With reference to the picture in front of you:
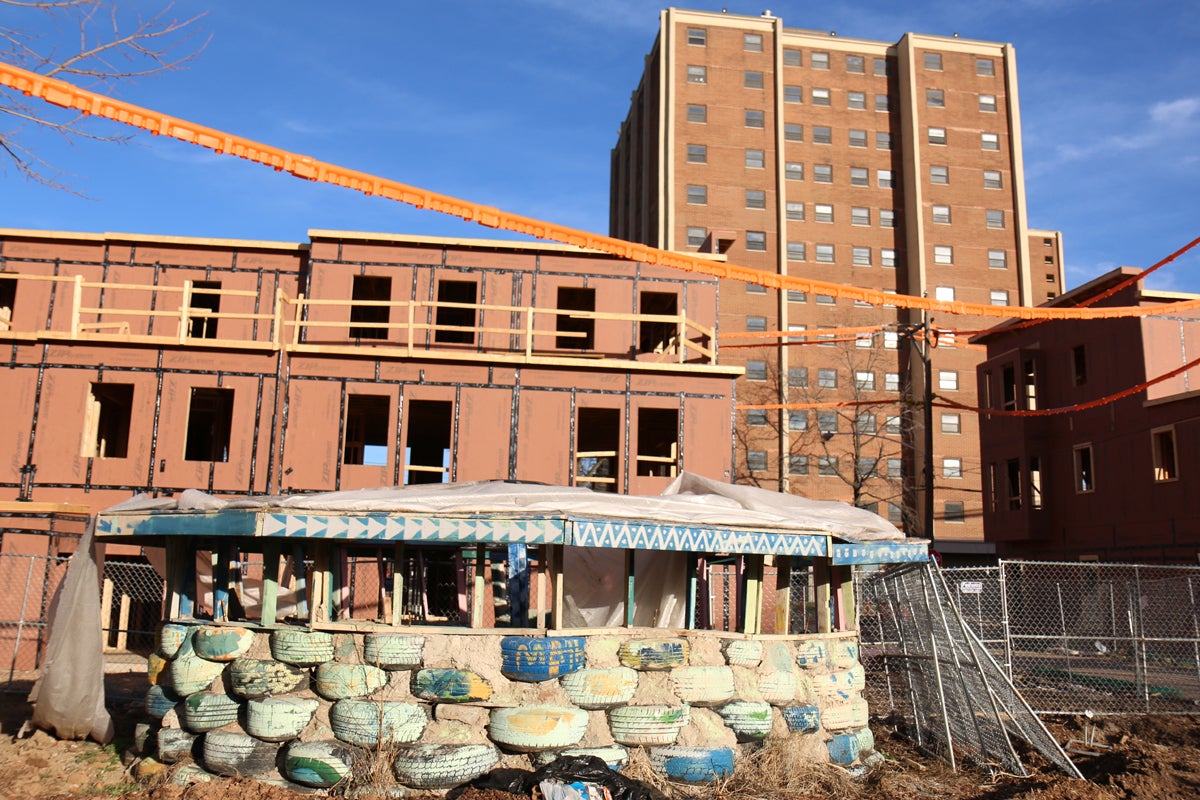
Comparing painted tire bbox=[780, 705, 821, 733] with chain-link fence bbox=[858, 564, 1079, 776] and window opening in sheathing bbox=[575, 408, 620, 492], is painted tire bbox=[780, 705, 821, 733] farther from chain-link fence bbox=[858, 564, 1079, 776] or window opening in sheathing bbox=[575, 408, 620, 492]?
window opening in sheathing bbox=[575, 408, 620, 492]

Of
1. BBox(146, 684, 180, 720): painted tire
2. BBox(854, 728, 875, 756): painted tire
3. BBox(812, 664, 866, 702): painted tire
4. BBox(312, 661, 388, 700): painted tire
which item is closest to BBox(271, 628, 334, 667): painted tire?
BBox(312, 661, 388, 700): painted tire

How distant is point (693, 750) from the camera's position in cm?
945

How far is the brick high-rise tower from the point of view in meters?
58.8

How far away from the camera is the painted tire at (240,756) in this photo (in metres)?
9.18

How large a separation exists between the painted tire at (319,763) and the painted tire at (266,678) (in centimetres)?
55

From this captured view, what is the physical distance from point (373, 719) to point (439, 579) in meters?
12.2

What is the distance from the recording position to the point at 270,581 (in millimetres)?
10070

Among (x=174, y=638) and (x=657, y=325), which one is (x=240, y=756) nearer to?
(x=174, y=638)

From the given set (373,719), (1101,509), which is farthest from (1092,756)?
(1101,509)

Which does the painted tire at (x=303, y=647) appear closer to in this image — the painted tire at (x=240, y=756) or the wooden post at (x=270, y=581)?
the wooden post at (x=270, y=581)

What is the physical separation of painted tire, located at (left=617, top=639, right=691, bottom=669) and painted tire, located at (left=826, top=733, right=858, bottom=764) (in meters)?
2.18

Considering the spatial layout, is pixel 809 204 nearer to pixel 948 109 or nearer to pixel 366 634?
pixel 948 109

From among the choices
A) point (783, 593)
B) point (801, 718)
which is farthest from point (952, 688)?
point (801, 718)

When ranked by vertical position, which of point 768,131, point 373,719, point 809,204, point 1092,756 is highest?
point 768,131
